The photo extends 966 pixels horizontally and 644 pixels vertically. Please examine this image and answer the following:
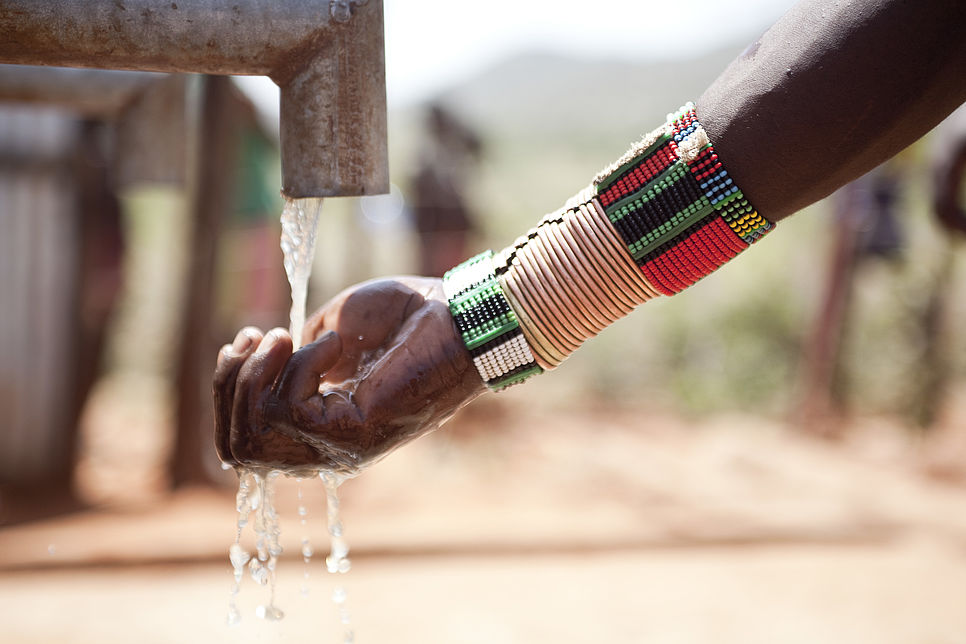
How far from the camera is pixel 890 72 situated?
1.29 m

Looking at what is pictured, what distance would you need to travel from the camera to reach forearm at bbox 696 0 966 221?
127cm

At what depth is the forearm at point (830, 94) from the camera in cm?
127

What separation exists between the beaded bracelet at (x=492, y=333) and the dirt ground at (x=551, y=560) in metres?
1.62

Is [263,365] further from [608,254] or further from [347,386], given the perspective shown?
[608,254]

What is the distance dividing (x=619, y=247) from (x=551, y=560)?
7.96 ft

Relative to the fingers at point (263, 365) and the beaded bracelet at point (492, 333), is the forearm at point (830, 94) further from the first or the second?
the fingers at point (263, 365)

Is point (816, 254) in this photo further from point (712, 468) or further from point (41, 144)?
point (41, 144)

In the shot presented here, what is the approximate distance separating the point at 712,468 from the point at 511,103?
56.3m

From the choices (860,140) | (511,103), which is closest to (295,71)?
(860,140)

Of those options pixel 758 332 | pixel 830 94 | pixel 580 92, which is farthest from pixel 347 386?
pixel 580 92

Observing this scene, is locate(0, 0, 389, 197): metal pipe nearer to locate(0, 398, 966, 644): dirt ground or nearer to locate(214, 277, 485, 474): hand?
locate(214, 277, 485, 474): hand

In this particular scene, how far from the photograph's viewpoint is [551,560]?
363 cm

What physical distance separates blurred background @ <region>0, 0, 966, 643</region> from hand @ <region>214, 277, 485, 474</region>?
1.58 m

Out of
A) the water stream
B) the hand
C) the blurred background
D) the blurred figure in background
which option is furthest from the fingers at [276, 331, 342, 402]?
the blurred figure in background
